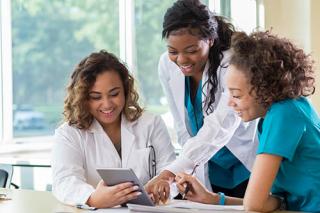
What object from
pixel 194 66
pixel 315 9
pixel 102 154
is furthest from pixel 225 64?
pixel 315 9

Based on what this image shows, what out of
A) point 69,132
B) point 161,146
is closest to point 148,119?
point 161,146

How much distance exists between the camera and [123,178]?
180 centimetres

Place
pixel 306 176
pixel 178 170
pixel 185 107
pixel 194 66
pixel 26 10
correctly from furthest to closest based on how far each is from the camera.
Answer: pixel 26 10 → pixel 185 107 → pixel 194 66 → pixel 178 170 → pixel 306 176

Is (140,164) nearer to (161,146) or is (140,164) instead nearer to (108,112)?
(161,146)

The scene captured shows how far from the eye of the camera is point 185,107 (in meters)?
2.43

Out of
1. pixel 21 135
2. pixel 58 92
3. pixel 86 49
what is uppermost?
pixel 86 49

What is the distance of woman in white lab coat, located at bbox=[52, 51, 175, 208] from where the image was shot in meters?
2.14

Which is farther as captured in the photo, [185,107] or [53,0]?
[53,0]

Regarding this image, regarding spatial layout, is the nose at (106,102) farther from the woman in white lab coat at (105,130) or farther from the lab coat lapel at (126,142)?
the lab coat lapel at (126,142)

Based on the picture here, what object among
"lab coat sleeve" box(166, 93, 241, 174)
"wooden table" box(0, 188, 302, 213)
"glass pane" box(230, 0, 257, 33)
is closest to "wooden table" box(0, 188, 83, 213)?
"wooden table" box(0, 188, 302, 213)

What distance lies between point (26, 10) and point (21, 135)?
0.86 m

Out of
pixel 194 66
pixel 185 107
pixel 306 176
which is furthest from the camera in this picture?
pixel 185 107

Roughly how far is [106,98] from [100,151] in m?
0.21

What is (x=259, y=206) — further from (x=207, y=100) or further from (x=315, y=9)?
(x=315, y=9)
